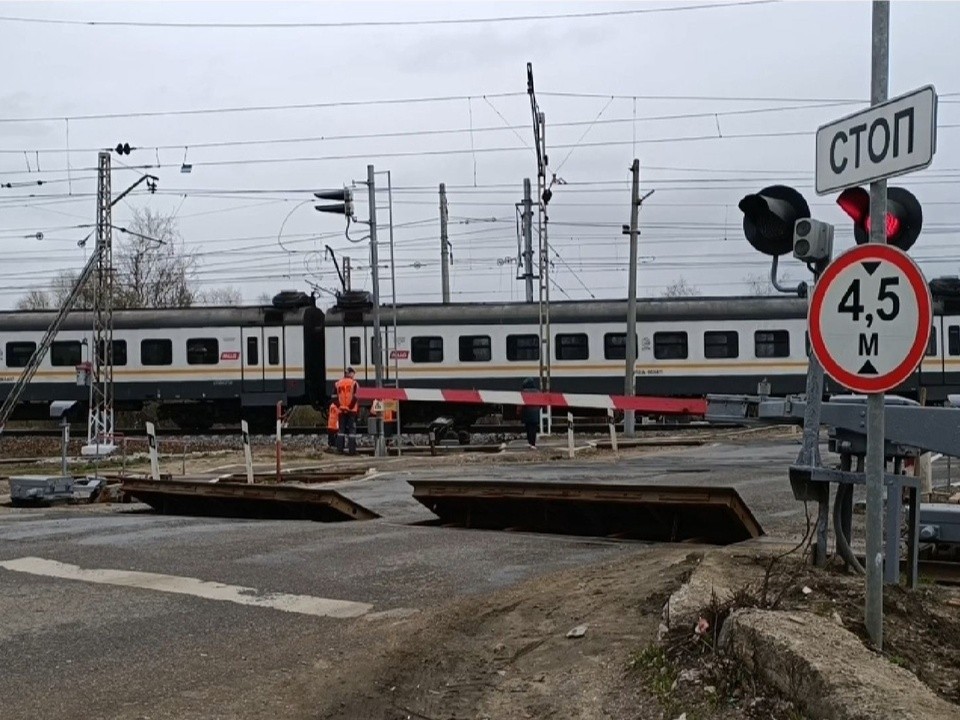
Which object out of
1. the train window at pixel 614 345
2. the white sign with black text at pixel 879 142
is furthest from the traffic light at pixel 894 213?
the train window at pixel 614 345

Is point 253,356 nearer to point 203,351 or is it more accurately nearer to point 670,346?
point 203,351

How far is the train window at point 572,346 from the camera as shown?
3312 cm

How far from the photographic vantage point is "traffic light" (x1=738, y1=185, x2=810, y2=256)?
729 centimetres

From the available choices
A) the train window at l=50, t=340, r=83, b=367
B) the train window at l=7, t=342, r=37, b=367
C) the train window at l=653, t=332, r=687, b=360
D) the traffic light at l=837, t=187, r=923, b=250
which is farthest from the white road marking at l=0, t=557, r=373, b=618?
the train window at l=7, t=342, r=37, b=367

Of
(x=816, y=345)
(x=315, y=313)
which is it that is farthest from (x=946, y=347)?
(x=816, y=345)

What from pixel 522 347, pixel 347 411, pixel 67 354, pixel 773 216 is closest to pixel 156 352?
pixel 67 354

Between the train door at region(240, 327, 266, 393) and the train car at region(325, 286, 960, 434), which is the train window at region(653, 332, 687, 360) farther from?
the train door at region(240, 327, 266, 393)

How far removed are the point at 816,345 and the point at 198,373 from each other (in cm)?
2939

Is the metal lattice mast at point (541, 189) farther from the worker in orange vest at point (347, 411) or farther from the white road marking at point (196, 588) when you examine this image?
the white road marking at point (196, 588)

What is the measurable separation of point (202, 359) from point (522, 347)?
913 cm

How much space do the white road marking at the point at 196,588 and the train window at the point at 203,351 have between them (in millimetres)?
23012

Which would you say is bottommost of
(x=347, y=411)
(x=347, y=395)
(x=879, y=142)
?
(x=347, y=411)

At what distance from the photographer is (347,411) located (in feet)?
84.5

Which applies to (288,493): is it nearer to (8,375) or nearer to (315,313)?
(315,313)
